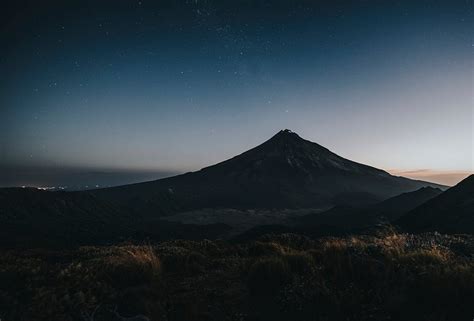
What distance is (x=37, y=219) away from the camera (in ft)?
358

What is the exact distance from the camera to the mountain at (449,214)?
124 feet

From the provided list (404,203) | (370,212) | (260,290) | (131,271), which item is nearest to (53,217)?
(370,212)

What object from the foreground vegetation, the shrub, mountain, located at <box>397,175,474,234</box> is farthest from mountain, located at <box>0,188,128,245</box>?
the foreground vegetation

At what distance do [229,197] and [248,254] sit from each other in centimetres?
18580

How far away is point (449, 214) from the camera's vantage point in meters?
45.3

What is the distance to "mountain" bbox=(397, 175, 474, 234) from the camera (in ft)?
124

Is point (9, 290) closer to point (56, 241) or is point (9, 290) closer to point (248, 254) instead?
point (248, 254)

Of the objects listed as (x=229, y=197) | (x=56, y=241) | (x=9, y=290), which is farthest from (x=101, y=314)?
(x=229, y=197)

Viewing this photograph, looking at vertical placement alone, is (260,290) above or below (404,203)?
above

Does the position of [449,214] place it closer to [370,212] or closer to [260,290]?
[260,290]

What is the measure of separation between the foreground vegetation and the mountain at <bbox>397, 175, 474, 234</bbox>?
33.8m

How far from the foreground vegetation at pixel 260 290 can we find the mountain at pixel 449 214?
111 ft

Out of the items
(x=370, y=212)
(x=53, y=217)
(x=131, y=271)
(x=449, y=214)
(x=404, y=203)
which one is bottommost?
(x=370, y=212)

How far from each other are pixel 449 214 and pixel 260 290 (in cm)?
4875
